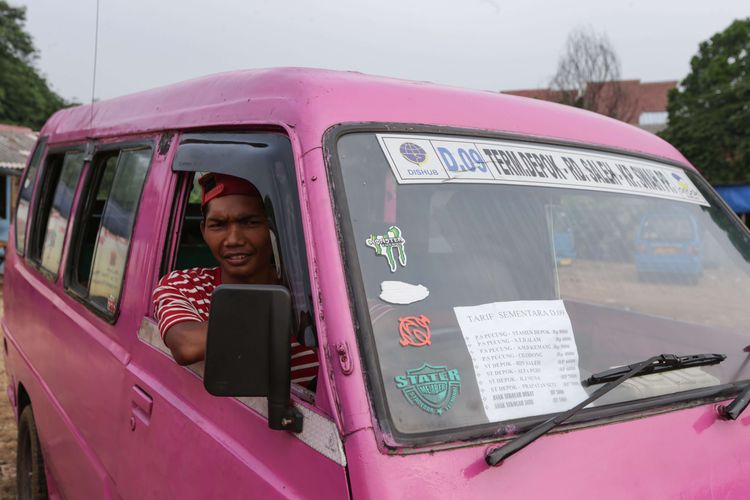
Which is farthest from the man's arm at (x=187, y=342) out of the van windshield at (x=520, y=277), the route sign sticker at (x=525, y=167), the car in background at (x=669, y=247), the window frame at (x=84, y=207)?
the car in background at (x=669, y=247)

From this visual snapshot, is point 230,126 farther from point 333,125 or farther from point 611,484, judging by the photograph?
point 611,484

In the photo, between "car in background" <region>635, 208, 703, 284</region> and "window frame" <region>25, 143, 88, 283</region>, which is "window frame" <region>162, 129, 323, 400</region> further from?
"window frame" <region>25, 143, 88, 283</region>

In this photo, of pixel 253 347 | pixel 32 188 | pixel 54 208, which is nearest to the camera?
pixel 253 347

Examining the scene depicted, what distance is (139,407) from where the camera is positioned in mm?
1986

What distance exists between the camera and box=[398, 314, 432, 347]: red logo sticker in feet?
4.52

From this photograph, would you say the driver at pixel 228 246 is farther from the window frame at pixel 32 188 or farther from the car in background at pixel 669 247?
the window frame at pixel 32 188

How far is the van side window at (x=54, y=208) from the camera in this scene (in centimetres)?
323

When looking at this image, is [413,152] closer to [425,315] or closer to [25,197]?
[425,315]

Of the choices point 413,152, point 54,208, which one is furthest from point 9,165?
point 413,152

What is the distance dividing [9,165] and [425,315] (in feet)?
64.9

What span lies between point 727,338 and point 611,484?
31.1 inches

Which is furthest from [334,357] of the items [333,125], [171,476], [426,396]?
[171,476]

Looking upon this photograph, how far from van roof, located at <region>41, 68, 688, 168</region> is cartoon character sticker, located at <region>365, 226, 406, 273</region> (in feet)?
0.88

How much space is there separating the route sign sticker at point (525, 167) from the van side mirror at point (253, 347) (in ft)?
1.59
